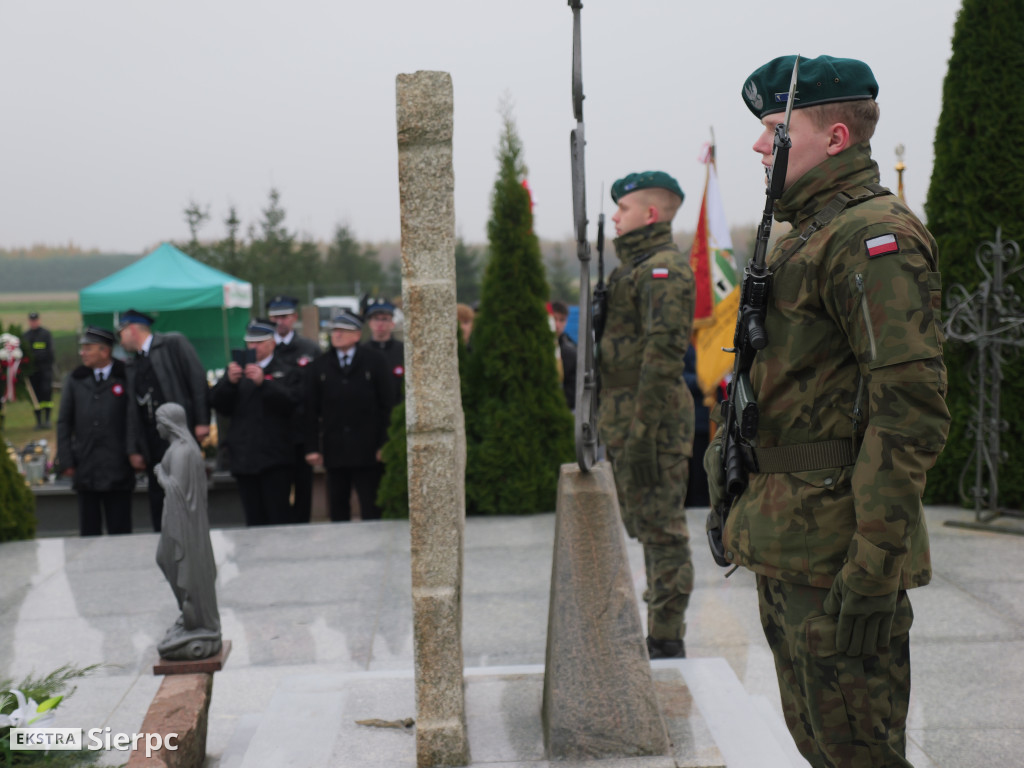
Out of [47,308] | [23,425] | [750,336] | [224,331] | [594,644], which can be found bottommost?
[23,425]

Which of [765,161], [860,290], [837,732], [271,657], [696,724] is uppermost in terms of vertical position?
[765,161]

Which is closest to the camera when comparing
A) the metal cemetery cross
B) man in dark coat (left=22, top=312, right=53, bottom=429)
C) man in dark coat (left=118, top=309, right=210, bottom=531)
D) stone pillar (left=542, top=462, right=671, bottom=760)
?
stone pillar (left=542, top=462, right=671, bottom=760)

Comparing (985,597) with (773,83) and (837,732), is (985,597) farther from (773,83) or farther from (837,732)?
(773,83)

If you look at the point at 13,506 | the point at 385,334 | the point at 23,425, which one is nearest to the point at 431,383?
the point at 385,334

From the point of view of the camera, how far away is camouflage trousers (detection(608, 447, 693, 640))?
429 cm

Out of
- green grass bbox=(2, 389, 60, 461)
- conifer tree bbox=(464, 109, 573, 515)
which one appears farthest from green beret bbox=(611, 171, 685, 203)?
green grass bbox=(2, 389, 60, 461)

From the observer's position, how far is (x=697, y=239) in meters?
8.61

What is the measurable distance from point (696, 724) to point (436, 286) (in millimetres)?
1735

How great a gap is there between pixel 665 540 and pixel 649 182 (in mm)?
1651

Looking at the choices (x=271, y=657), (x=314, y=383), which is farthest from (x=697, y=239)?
(x=271, y=657)

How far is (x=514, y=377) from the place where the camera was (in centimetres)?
780

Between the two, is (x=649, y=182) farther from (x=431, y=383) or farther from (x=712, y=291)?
(x=712, y=291)

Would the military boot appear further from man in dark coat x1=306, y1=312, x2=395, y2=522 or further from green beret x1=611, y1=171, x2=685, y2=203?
man in dark coat x1=306, y1=312, x2=395, y2=522

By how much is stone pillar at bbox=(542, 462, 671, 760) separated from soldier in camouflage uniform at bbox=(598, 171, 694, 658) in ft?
3.22
